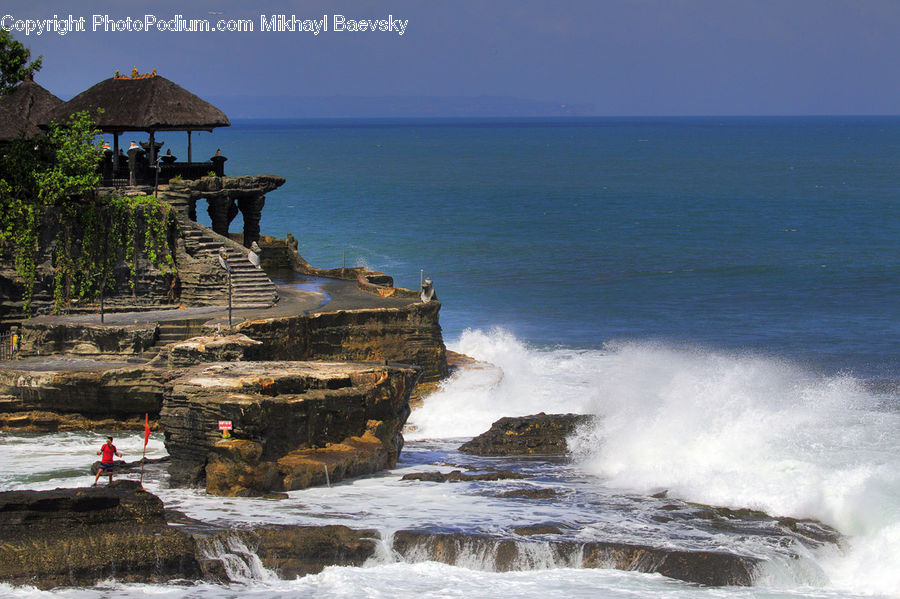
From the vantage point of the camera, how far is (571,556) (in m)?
21.9

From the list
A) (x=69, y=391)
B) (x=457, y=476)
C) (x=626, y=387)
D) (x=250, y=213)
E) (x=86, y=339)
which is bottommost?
(x=457, y=476)

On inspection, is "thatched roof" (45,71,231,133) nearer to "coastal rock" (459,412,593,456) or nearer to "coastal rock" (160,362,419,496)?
"coastal rock" (160,362,419,496)

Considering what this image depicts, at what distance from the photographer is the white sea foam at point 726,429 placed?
79.9 ft

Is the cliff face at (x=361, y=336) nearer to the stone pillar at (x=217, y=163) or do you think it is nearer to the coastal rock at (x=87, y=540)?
the stone pillar at (x=217, y=163)

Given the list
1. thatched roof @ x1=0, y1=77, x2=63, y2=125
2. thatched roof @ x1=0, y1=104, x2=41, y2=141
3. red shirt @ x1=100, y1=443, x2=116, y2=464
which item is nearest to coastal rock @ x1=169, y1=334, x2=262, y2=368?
red shirt @ x1=100, y1=443, x2=116, y2=464

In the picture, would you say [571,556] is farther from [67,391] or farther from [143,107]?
[143,107]

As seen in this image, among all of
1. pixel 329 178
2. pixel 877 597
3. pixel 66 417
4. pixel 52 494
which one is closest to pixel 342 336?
pixel 66 417

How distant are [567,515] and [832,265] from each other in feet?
144

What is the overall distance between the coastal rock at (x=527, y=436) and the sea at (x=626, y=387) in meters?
0.47

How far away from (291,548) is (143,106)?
18.6 m

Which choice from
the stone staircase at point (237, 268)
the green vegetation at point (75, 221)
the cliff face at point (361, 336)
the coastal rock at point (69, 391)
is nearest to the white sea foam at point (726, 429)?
the cliff face at point (361, 336)

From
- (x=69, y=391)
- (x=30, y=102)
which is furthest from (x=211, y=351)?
(x=30, y=102)

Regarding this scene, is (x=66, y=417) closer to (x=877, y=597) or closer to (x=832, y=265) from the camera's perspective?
(x=877, y=597)

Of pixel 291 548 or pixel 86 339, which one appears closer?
pixel 291 548
